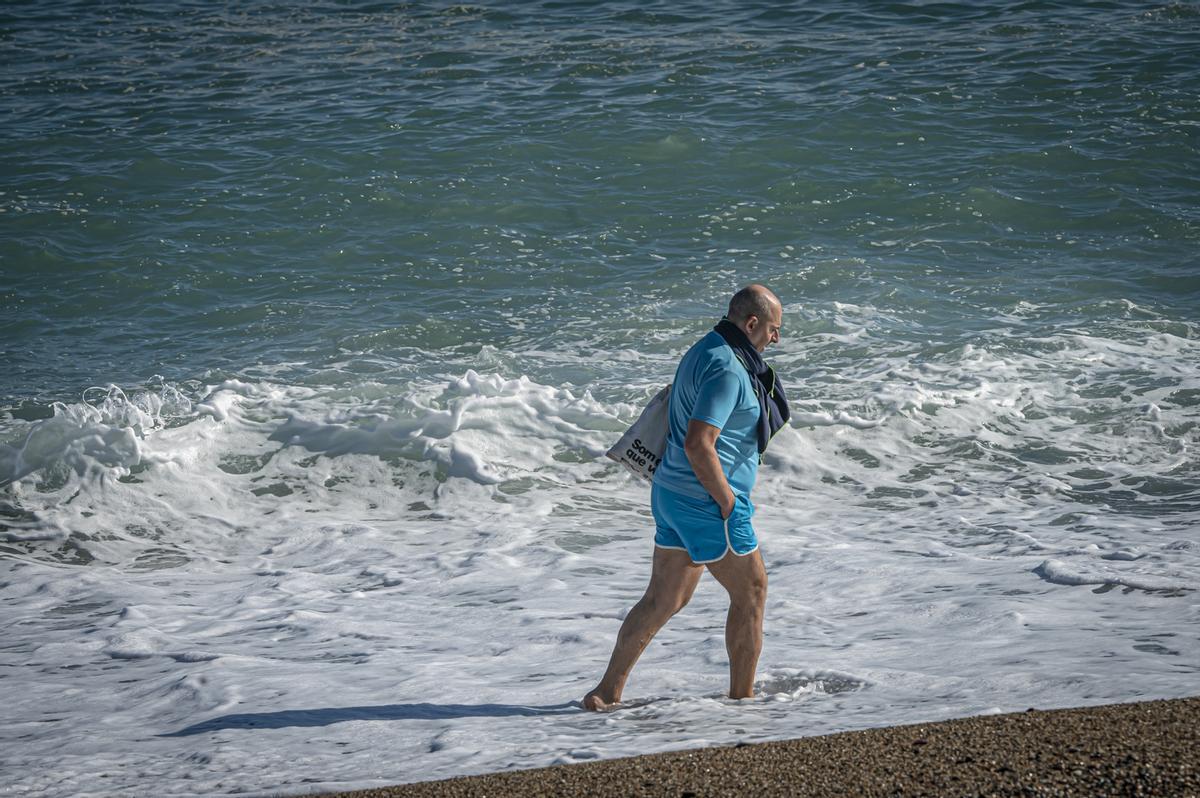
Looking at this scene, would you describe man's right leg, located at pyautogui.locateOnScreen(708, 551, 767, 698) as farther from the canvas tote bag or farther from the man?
the canvas tote bag

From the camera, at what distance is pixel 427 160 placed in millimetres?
15055

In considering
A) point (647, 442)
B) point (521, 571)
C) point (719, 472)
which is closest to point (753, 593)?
point (719, 472)

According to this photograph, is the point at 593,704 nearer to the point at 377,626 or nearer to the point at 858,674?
the point at 858,674

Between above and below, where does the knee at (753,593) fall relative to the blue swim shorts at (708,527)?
below

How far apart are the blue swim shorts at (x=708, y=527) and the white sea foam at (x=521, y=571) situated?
2.33 feet

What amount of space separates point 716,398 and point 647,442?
49 cm

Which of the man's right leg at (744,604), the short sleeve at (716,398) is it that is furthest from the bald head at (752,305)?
the man's right leg at (744,604)

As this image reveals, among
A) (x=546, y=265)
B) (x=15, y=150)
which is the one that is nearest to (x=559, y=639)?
(x=546, y=265)

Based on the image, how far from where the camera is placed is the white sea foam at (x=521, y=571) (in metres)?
4.96

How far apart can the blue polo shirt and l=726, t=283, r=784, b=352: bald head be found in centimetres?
12

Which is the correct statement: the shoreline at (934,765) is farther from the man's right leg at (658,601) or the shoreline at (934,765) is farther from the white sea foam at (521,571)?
the man's right leg at (658,601)

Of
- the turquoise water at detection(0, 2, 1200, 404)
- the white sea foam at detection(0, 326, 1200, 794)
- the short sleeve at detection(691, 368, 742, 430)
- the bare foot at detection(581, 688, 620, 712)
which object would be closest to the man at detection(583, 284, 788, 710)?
the short sleeve at detection(691, 368, 742, 430)

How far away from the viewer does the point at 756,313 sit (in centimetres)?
469

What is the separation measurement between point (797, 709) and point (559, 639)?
152 cm
